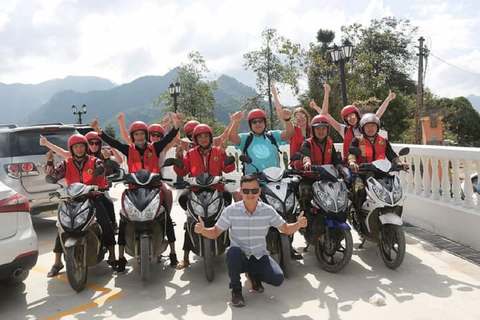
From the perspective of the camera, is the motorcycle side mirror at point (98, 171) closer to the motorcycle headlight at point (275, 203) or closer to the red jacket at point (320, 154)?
the motorcycle headlight at point (275, 203)

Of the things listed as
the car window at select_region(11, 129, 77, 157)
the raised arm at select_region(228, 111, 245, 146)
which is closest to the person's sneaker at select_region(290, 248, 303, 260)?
the raised arm at select_region(228, 111, 245, 146)

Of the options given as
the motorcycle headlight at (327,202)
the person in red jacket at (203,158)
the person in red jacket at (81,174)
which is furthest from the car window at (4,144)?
the motorcycle headlight at (327,202)

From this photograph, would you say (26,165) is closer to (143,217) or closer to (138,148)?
(138,148)

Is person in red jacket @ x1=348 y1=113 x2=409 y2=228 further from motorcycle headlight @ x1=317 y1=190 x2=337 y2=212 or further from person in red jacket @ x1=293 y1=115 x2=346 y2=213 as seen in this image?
Answer: motorcycle headlight @ x1=317 y1=190 x2=337 y2=212

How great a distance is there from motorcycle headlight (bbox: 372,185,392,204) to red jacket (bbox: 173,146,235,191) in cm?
159

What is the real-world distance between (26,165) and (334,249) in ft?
16.1

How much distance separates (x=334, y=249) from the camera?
4.45 m

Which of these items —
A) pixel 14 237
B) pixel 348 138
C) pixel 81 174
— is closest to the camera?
pixel 14 237

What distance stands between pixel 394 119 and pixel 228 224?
24.3m

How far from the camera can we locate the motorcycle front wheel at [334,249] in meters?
4.26

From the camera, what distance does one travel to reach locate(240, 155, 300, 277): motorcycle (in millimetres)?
4211

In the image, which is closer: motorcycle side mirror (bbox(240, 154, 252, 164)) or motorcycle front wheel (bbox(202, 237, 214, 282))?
motorcycle front wheel (bbox(202, 237, 214, 282))

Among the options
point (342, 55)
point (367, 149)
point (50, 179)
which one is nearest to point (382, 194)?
point (367, 149)

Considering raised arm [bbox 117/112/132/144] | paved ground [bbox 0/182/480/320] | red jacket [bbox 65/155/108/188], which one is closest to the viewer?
paved ground [bbox 0/182/480/320]
